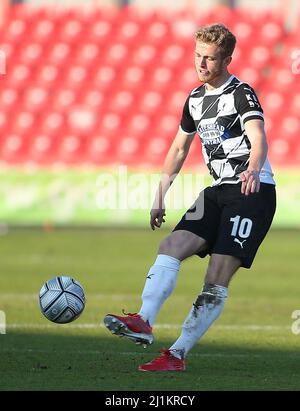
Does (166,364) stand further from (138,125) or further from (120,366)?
(138,125)

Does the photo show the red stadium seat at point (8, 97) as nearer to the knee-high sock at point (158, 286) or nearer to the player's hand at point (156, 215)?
the player's hand at point (156, 215)

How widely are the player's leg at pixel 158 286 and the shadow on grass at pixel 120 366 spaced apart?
31 cm

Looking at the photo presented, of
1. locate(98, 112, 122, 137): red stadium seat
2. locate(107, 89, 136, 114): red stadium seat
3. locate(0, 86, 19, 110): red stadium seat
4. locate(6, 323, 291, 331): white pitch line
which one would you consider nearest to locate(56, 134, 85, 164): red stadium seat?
locate(98, 112, 122, 137): red stadium seat

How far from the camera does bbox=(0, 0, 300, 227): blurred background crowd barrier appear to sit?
22.7m

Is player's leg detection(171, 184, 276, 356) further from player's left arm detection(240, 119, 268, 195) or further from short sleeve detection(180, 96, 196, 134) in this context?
short sleeve detection(180, 96, 196, 134)

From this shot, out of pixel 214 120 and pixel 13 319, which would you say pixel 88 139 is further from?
pixel 214 120

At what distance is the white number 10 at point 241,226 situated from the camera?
706 cm

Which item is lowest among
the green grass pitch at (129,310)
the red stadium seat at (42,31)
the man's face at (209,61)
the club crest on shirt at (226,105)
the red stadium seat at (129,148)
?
the green grass pitch at (129,310)

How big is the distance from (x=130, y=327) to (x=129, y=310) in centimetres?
427

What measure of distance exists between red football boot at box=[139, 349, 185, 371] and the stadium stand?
14.6 m

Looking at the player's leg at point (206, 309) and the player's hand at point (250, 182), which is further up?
the player's hand at point (250, 182)

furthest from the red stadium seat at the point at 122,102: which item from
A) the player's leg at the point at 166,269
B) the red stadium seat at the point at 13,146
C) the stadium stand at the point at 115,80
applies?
the player's leg at the point at 166,269

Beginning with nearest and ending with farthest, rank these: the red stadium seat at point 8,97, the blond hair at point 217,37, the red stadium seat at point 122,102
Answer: the blond hair at point 217,37 → the red stadium seat at point 122,102 → the red stadium seat at point 8,97
